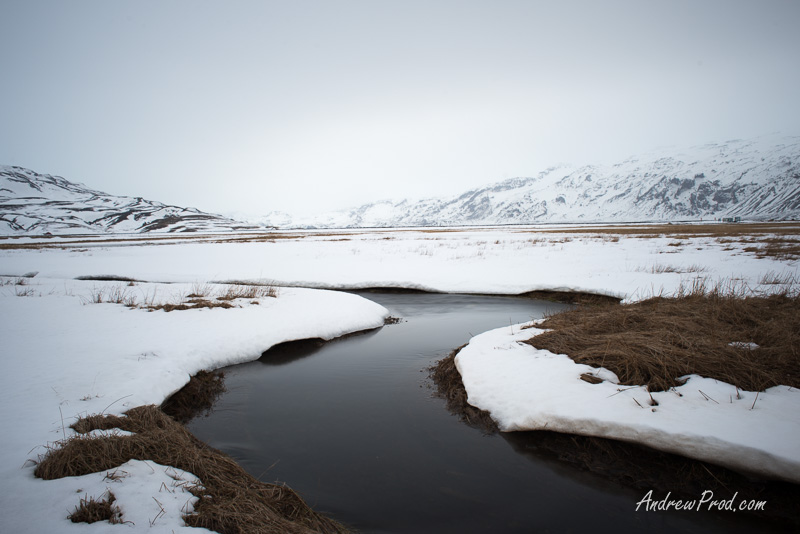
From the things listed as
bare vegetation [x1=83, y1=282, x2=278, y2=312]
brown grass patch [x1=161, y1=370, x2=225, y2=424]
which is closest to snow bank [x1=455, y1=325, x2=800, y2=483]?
brown grass patch [x1=161, y1=370, x2=225, y2=424]

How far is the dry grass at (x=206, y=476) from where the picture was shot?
119 inches

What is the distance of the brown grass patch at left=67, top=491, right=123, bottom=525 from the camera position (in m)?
2.76

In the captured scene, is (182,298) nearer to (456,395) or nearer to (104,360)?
(104,360)

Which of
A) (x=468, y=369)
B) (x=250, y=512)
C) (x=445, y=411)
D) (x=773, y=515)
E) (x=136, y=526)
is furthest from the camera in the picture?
(x=468, y=369)

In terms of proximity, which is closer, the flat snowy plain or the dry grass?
→ the dry grass

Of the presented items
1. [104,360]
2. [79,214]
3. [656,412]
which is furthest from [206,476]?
[79,214]

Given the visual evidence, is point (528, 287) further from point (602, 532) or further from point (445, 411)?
point (602, 532)

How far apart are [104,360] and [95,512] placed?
4.90 m

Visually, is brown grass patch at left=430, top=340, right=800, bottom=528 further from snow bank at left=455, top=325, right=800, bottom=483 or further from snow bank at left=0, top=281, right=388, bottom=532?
snow bank at left=0, top=281, right=388, bottom=532

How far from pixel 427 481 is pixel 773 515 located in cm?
356

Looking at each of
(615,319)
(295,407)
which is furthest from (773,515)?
(295,407)

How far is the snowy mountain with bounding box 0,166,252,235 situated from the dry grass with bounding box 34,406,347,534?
491ft

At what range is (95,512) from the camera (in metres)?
2.81

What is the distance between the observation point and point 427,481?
176 inches
